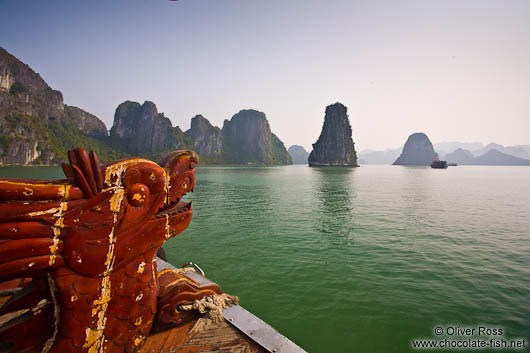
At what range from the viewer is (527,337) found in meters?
4.46

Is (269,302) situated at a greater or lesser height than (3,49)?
lesser

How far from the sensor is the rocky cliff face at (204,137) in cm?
18862

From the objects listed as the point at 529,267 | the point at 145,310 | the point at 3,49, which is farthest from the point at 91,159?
the point at 3,49

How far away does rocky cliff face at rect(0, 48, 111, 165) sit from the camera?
96000mm

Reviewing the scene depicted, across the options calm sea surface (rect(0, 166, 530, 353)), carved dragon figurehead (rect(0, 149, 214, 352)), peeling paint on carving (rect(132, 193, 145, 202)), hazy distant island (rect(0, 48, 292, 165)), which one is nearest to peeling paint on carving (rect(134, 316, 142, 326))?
carved dragon figurehead (rect(0, 149, 214, 352))

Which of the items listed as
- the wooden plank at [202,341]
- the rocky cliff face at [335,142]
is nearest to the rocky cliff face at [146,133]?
the rocky cliff face at [335,142]

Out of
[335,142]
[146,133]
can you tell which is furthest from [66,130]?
[335,142]

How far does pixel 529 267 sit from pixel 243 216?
12050 mm

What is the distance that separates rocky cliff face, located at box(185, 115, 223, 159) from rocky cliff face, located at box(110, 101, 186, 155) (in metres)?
13.7

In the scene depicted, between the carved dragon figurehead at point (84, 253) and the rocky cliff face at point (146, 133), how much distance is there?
566 feet

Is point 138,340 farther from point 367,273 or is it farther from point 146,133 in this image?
point 146,133

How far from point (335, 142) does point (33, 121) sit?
156879 mm

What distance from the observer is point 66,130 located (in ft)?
451

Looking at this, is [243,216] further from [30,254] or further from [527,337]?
[30,254]
